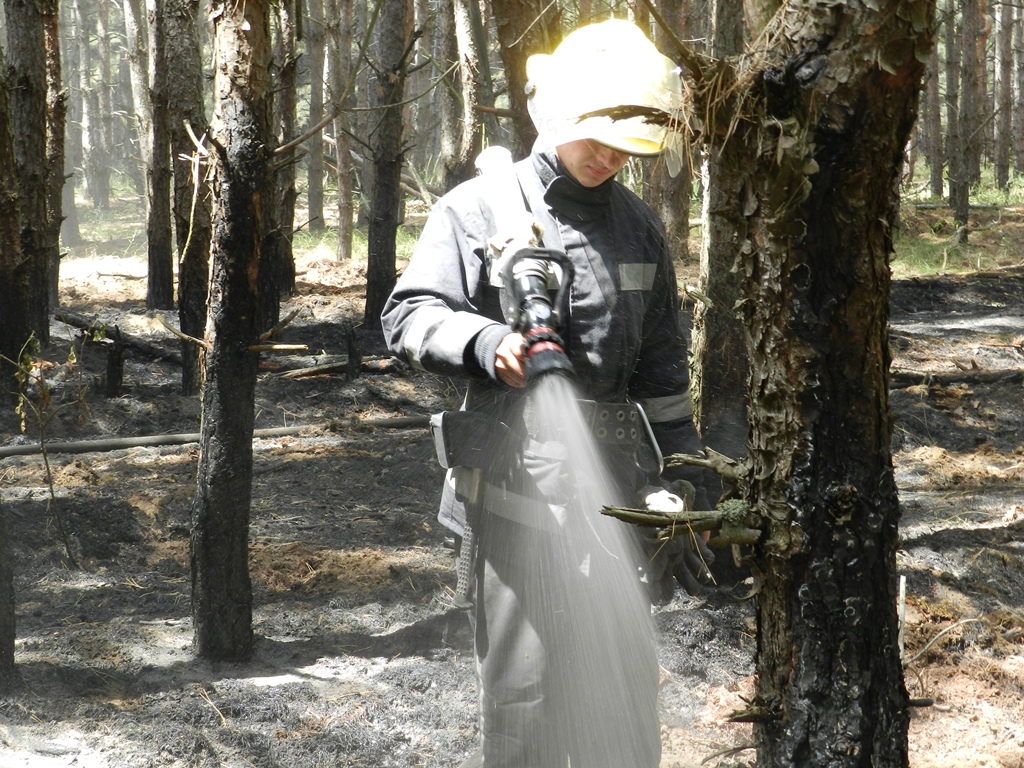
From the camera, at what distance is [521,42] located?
520 centimetres

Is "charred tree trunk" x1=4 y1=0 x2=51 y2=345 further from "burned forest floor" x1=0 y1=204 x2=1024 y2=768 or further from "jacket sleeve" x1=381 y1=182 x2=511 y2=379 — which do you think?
"jacket sleeve" x1=381 y1=182 x2=511 y2=379

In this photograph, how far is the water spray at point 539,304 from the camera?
238 centimetres

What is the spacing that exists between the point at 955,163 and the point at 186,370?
13275mm

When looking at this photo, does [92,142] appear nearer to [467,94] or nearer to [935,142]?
[935,142]

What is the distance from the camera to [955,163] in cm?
1620

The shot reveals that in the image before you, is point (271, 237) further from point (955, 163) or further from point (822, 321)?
point (955, 163)

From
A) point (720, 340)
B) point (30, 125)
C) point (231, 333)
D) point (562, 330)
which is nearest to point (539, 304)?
point (562, 330)

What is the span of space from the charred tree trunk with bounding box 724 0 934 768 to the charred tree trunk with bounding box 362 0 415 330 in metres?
9.40

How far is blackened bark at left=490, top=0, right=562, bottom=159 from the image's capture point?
5.17m

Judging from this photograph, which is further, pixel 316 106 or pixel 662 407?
pixel 316 106

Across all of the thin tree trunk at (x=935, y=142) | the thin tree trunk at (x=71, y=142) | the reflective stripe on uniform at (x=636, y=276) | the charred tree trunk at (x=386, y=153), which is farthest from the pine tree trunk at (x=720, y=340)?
the thin tree trunk at (x=71, y=142)

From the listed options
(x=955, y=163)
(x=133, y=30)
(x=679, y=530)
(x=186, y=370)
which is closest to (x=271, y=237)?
(x=186, y=370)

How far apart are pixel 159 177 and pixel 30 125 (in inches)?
92.7

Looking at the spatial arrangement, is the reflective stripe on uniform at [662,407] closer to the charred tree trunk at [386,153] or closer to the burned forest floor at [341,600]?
the burned forest floor at [341,600]
